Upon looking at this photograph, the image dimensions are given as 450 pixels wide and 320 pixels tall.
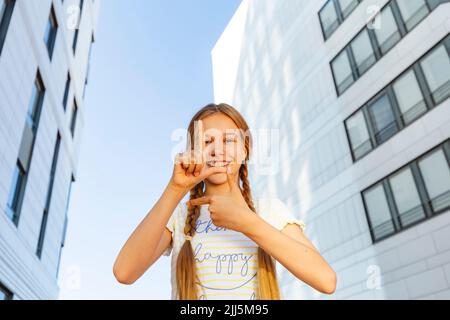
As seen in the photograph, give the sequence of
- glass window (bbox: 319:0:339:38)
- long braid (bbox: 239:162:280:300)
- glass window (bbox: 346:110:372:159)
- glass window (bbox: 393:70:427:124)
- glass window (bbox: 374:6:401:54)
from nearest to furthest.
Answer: long braid (bbox: 239:162:280:300), glass window (bbox: 393:70:427:124), glass window (bbox: 374:6:401:54), glass window (bbox: 346:110:372:159), glass window (bbox: 319:0:339:38)

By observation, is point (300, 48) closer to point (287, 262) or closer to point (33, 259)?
point (33, 259)

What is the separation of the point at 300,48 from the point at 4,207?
13.1m

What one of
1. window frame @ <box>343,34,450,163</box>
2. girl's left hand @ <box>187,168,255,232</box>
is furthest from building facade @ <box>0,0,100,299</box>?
girl's left hand @ <box>187,168,255,232</box>

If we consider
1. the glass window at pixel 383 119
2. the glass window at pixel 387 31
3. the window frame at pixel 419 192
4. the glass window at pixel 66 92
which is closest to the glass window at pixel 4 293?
the glass window at pixel 66 92

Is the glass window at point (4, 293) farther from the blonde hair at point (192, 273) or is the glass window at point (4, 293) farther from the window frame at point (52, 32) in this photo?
the blonde hair at point (192, 273)

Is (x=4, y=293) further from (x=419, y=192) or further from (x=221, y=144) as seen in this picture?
(x=221, y=144)

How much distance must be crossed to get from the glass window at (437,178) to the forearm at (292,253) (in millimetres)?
10150

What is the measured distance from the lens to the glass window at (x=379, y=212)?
11.3 meters

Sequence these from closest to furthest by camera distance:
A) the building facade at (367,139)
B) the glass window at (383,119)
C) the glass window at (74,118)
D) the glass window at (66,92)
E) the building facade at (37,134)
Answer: the building facade at (367,139)
the building facade at (37,134)
the glass window at (383,119)
the glass window at (66,92)
the glass window at (74,118)

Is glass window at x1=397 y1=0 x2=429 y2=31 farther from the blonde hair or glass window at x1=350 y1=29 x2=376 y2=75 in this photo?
the blonde hair

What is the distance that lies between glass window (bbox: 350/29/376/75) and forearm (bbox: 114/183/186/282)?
43.9ft

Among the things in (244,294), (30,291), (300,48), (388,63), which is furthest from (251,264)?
(300,48)

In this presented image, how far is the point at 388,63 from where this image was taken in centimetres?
1239

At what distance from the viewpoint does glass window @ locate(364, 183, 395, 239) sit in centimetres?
1133
